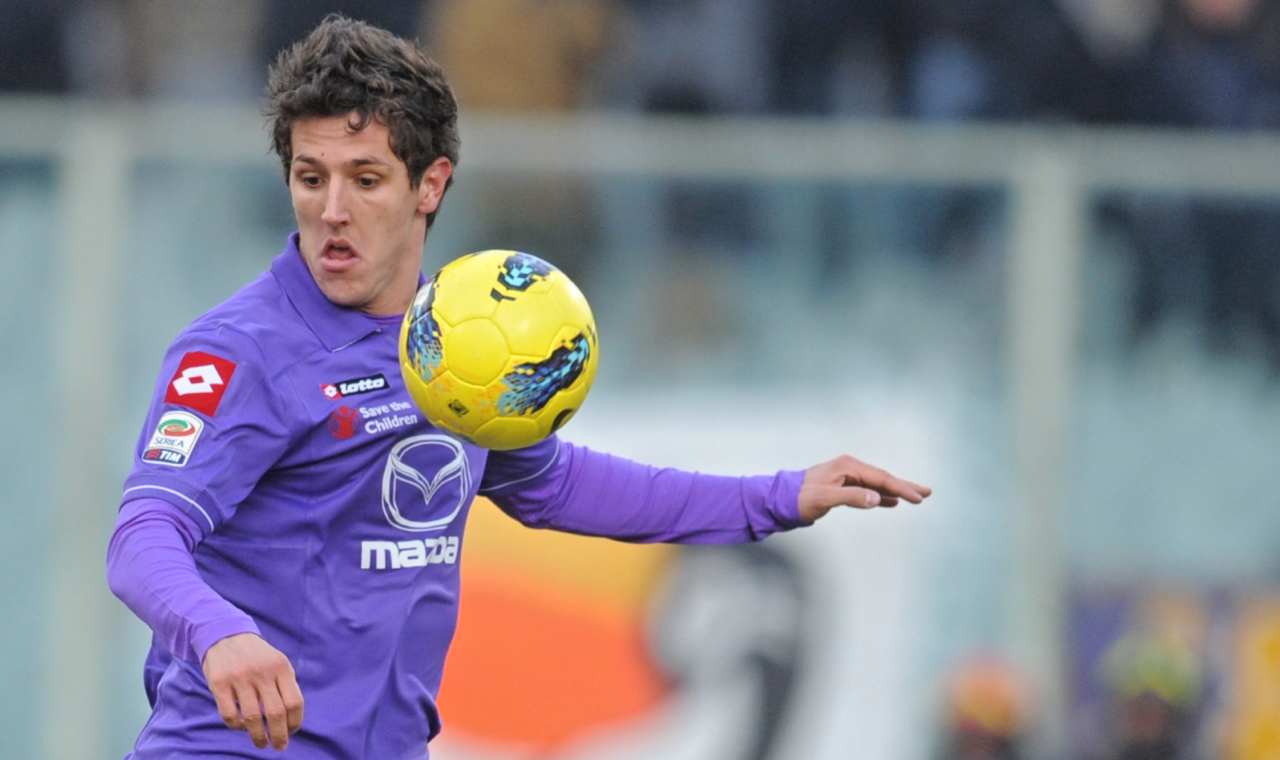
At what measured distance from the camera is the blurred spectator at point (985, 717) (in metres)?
9.87

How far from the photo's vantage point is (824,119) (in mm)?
10766

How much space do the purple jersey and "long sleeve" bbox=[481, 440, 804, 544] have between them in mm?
386

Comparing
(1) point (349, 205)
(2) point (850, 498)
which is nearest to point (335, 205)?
(1) point (349, 205)

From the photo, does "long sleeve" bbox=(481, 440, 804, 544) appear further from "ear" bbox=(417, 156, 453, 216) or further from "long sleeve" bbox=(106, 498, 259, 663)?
"long sleeve" bbox=(106, 498, 259, 663)

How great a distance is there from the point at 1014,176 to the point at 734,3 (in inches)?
63.9

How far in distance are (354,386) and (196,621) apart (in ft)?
2.72

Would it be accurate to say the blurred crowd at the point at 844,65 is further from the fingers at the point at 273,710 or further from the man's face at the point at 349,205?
the fingers at the point at 273,710


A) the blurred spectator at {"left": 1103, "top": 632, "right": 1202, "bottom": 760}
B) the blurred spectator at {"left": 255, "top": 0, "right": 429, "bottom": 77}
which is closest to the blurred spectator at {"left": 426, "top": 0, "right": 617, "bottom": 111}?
the blurred spectator at {"left": 255, "top": 0, "right": 429, "bottom": 77}

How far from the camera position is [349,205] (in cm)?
491

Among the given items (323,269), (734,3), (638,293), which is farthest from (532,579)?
(323,269)

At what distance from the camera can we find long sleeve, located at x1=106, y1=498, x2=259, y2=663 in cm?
423

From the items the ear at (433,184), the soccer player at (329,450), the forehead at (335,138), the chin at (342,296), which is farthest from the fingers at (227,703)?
the ear at (433,184)

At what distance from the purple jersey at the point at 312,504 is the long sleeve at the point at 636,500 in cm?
39

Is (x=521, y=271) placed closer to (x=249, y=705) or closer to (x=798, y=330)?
(x=249, y=705)
